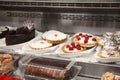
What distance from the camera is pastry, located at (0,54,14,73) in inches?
69.7

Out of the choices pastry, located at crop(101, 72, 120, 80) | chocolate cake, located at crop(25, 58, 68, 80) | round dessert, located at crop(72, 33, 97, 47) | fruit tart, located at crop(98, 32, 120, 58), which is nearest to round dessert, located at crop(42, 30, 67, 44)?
round dessert, located at crop(72, 33, 97, 47)

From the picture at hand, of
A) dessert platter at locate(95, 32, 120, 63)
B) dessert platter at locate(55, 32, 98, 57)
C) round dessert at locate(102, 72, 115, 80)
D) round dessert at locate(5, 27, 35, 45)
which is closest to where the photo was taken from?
round dessert at locate(102, 72, 115, 80)

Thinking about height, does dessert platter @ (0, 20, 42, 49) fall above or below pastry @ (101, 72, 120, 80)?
above

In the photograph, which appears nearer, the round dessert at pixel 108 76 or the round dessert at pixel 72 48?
the round dessert at pixel 108 76

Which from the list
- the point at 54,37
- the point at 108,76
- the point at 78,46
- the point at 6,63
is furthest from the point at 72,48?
the point at 6,63

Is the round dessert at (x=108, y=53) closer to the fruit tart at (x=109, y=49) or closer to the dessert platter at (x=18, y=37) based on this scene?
the fruit tart at (x=109, y=49)

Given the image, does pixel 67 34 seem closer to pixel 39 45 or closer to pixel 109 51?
pixel 39 45

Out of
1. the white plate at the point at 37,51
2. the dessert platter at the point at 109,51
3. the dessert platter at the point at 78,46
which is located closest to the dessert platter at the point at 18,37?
the white plate at the point at 37,51

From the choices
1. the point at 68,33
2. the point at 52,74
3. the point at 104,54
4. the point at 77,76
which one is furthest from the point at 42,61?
the point at 68,33

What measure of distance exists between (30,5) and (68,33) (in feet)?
1.55

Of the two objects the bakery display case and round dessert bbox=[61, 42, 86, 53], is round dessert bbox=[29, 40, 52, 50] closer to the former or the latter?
the bakery display case

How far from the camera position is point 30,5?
2.27 meters

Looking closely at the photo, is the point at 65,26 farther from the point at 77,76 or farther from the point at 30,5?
the point at 77,76

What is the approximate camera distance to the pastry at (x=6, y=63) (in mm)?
1771
